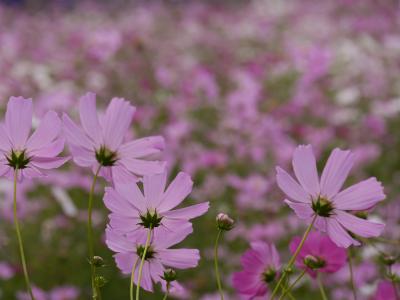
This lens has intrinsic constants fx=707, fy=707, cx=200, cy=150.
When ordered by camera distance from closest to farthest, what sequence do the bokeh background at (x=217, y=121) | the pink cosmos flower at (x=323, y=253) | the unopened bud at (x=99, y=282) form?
the unopened bud at (x=99, y=282), the pink cosmos flower at (x=323, y=253), the bokeh background at (x=217, y=121)

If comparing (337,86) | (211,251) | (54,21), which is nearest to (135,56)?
(337,86)

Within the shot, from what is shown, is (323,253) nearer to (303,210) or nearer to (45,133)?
(303,210)

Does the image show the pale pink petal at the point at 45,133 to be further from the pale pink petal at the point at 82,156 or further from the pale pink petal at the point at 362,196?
the pale pink petal at the point at 362,196

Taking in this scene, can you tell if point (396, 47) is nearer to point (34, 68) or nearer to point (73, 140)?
point (34, 68)

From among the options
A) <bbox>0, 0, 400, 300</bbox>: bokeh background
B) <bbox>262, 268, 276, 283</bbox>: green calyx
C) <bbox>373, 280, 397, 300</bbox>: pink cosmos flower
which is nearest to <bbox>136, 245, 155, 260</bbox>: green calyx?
<bbox>262, 268, 276, 283</bbox>: green calyx

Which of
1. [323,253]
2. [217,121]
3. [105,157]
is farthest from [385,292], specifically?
[217,121]

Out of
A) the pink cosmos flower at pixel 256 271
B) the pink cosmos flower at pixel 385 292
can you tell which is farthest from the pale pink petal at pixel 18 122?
the pink cosmos flower at pixel 385 292
